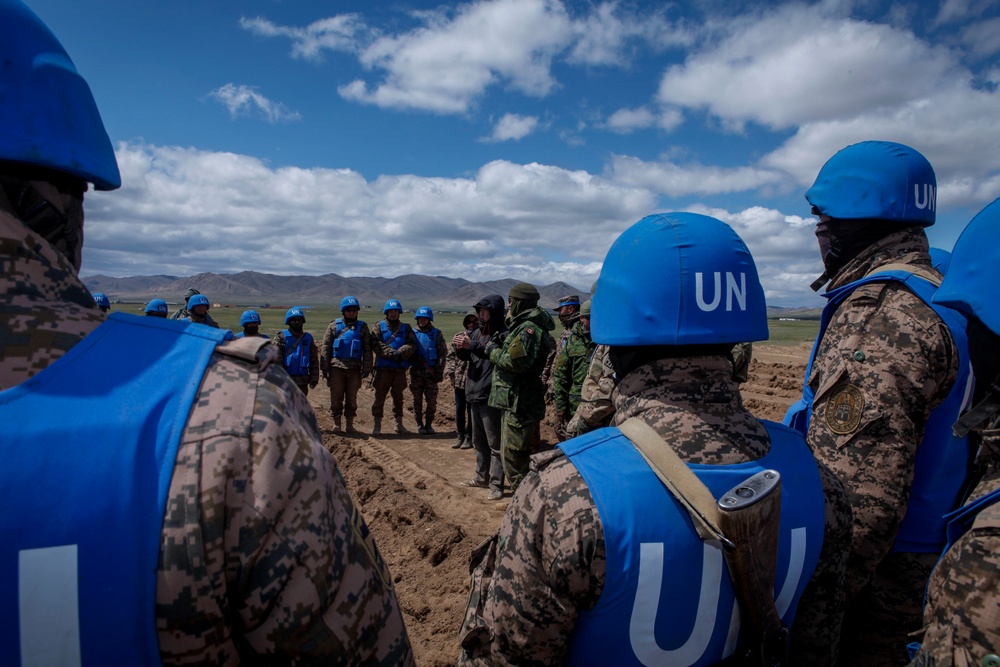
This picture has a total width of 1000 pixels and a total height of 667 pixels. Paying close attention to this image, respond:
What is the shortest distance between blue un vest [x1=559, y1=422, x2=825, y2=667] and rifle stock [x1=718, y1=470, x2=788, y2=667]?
3 centimetres

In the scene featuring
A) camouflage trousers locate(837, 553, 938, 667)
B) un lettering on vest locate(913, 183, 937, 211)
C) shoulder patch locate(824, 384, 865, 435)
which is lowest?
camouflage trousers locate(837, 553, 938, 667)

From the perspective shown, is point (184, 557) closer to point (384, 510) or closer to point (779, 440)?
point (779, 440)

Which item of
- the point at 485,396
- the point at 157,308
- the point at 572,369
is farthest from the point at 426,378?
the point at 157,308

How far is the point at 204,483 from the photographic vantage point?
95cm

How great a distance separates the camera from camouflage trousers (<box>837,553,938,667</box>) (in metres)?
2.29

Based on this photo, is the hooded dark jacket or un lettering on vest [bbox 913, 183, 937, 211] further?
the hooded dark jacket

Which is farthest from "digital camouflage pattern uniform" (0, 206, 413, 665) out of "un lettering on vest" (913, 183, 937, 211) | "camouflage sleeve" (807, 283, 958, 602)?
"un lettering on vest" (913, 183, 937, 211)

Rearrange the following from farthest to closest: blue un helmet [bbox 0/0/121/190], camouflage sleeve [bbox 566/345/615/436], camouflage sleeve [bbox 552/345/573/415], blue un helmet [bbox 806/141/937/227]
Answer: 1. camouflage sleeve [bbox 552/345/573/415]
2. camouflage sleeve [bbox 566/345/615/436]
3. blue un helmet [bbox 806/141/937/227]
4. blue un helmet [bbox 0/0/121/190]

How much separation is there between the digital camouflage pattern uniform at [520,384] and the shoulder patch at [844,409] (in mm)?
4470

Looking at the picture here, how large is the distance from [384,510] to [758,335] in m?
6.12

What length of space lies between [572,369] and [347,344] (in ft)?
17.2

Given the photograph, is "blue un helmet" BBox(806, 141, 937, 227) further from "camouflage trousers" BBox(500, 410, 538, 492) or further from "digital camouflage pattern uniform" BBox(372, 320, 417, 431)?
"digital camouflage pattern uniform" BBox(372, 320, 417, 431)

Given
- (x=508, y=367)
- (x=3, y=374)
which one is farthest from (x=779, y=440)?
(x=508, y=367)

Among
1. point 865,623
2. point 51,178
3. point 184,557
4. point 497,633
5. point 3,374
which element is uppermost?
point 51,178
